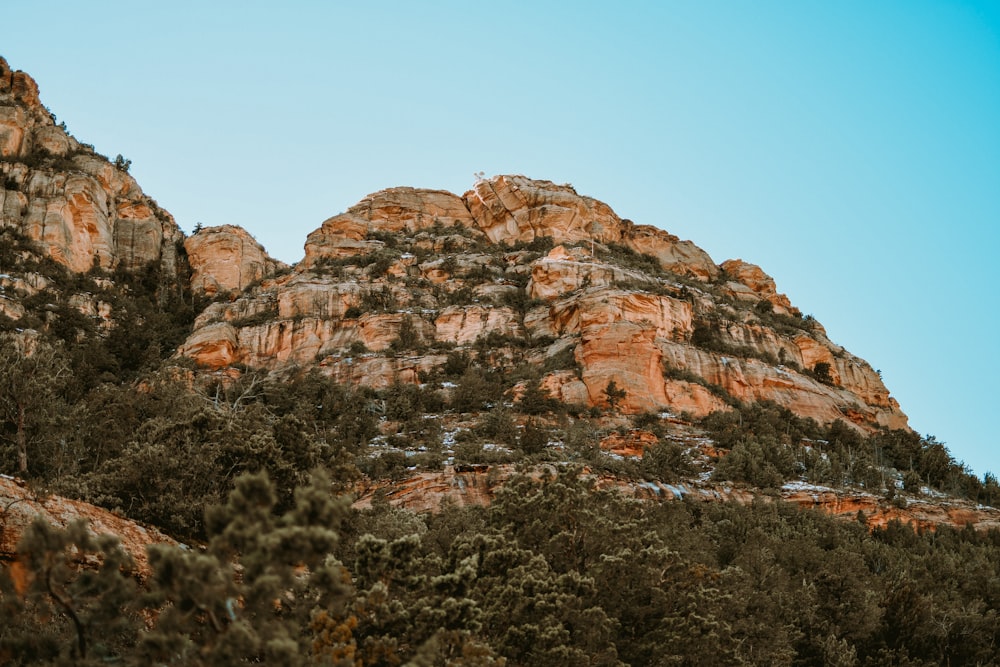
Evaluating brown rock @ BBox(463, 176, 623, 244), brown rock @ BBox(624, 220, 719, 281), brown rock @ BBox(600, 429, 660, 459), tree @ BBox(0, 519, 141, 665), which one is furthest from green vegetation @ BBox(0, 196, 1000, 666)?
brown rock @ BBox(624, 220, 719, 281)

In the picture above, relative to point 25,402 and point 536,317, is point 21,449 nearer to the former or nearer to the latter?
point 25,402

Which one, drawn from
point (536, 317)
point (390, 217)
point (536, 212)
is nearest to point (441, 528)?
point (536, 317)

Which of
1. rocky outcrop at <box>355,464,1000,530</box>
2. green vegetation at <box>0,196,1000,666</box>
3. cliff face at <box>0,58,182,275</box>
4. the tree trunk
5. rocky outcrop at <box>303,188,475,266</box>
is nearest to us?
green vegetation at <box>0,196,1000,666</box>

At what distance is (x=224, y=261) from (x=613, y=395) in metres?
35.1

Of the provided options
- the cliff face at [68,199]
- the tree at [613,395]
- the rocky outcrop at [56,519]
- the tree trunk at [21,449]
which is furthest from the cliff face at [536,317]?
the rocky outcrop at [56,519]

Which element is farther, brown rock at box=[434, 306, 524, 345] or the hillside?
brown rock at box=[434, 306, 524, 345]

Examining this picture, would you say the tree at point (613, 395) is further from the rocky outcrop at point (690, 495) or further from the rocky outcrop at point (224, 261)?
the rocky outcrop at point (224, 261)

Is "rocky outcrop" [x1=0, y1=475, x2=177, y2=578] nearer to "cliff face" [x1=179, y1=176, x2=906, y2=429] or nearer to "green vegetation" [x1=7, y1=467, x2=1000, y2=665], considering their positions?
"green vegetation" [x1=7, y1=467, x2=1000, y2=665]

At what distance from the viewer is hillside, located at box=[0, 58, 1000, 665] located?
10961 mm

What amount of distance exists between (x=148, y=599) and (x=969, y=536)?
34.2m

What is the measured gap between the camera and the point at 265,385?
42.0 meters

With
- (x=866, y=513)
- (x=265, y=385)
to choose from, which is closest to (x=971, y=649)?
(x=866, y=513)

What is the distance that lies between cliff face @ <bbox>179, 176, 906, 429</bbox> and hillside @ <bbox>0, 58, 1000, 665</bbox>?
25cm

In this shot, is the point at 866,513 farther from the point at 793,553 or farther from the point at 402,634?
the point at 402,634
